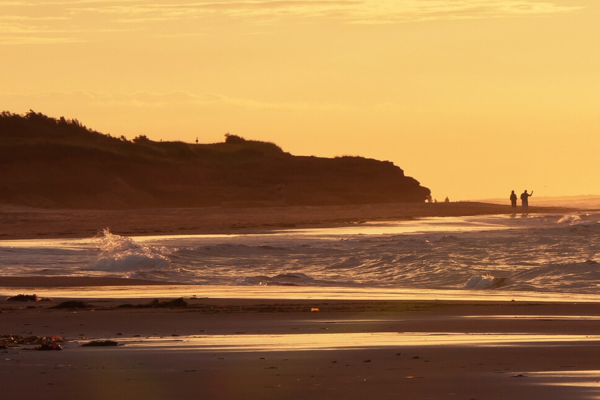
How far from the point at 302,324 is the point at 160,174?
6681 centimetres

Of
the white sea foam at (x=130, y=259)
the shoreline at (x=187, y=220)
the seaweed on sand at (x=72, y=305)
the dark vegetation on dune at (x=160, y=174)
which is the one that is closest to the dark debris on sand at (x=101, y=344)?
the seaweed on sand at (x=72, y=305)

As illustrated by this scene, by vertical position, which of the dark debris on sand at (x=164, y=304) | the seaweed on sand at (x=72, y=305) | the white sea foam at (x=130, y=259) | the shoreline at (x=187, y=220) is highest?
the shoreline at (x=187, y=220)

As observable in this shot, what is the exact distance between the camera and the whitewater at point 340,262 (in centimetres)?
2048

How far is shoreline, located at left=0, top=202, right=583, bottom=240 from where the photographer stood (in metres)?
39.1

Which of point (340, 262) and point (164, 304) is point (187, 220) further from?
point (164, 304)

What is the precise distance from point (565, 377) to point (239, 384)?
2439 mm

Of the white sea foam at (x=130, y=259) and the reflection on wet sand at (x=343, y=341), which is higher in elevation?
the white sea foam at (x=130, y=259)

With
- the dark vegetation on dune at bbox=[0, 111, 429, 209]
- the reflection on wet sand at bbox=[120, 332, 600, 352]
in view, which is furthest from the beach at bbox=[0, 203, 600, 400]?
the dark vegetation on dune at bbox=[0, 111, 429, 209]

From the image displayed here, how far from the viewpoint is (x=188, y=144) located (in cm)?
9512

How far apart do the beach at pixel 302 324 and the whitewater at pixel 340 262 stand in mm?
77

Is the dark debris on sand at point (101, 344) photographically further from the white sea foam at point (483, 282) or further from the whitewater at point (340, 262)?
the white sea foam at point (483, 282)

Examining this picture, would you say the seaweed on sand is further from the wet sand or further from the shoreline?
the shoreline

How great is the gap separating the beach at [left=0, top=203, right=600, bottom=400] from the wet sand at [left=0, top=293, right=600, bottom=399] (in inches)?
0.9

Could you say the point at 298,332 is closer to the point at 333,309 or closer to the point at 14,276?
the point at 333,309
